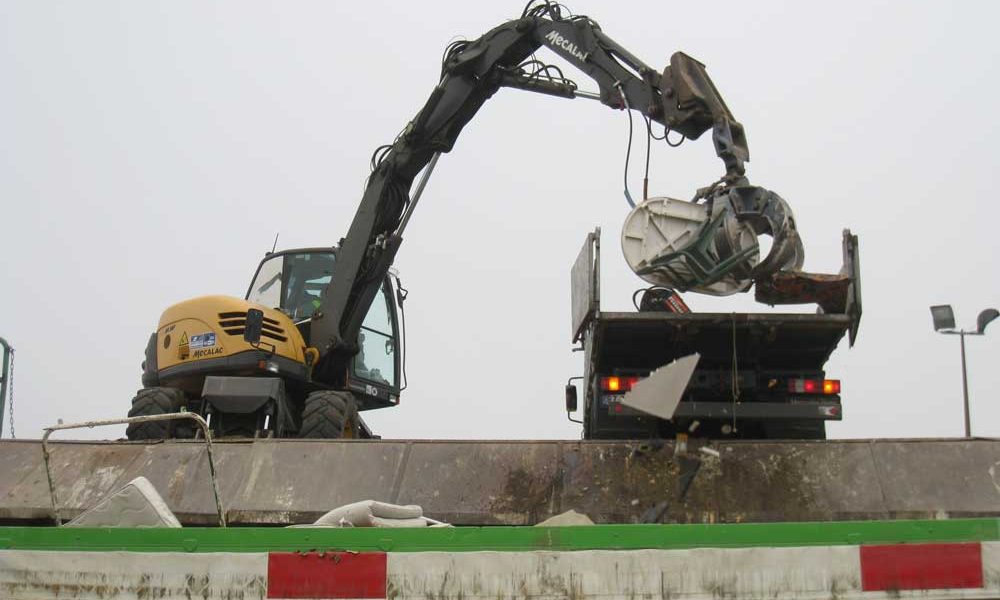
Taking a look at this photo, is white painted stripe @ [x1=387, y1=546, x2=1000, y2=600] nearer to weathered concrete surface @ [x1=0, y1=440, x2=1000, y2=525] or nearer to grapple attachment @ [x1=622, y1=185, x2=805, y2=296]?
weathered concrete surface @ [x1=0, y1=440, x2=1000, y2=525]

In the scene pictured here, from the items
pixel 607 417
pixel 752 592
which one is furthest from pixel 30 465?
pixel 752 592

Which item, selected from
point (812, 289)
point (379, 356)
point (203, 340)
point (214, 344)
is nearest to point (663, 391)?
point (812, 289)

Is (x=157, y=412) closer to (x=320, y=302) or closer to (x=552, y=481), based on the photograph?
(x=320, y=302)

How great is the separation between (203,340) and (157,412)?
763 millimetres

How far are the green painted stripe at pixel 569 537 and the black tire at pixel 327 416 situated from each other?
5.42m

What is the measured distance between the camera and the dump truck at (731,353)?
7.34 m

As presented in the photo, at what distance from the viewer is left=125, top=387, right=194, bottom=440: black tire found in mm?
9531

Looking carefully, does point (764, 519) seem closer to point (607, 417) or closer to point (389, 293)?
point (607, 417)

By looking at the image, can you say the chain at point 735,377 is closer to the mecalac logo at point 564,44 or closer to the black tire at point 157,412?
the mecalac logo at point 564,44

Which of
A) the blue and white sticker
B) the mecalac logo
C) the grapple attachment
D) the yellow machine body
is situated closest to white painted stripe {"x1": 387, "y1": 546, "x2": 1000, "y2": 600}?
the grapple attachment

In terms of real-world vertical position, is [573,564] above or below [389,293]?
below

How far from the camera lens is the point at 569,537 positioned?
373 centimetres

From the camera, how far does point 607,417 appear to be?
8.01 m

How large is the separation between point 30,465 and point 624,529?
471 centimetres
